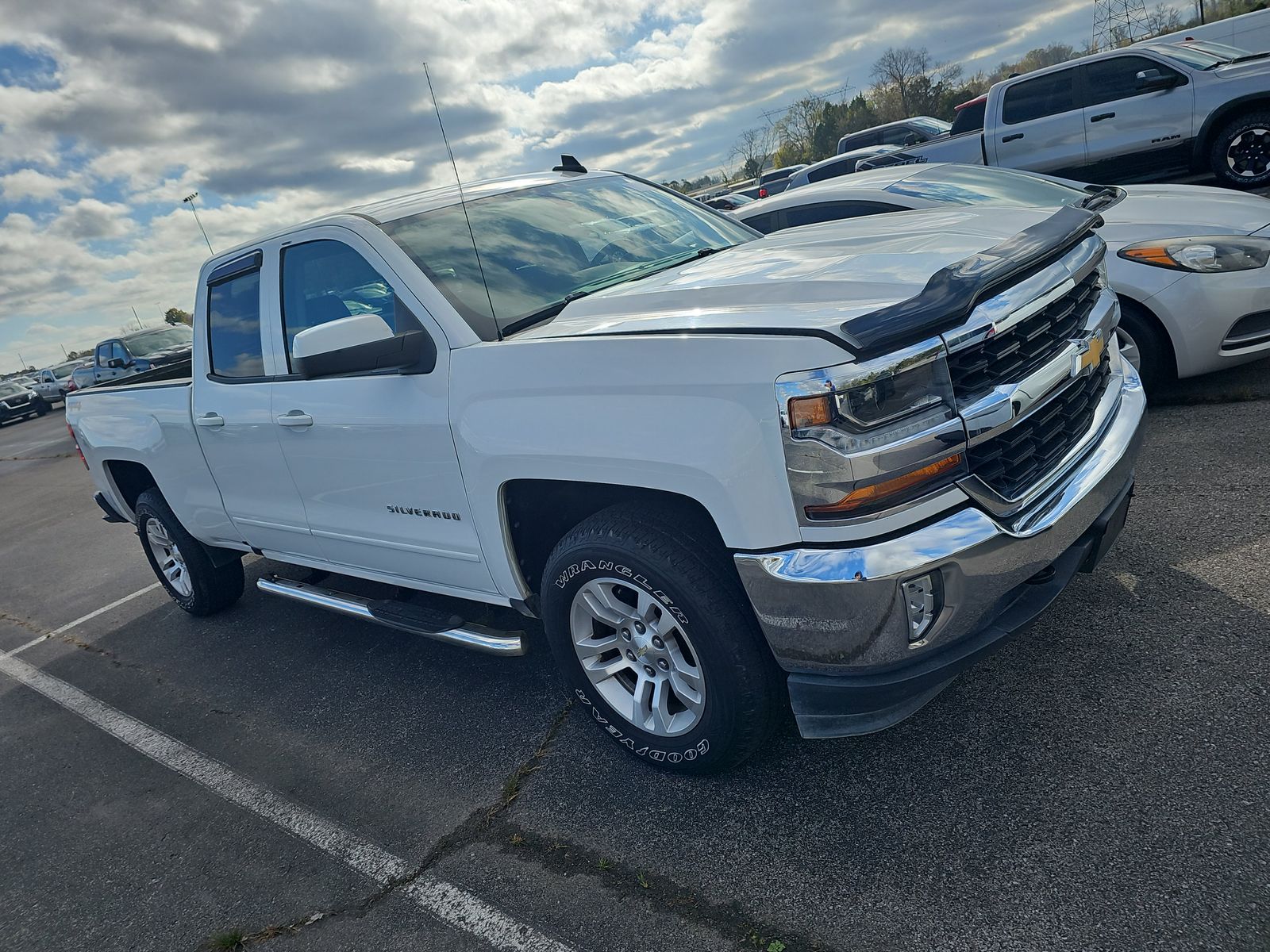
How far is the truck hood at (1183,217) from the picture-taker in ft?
15.3

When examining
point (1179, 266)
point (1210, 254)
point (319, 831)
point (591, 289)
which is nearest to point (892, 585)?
point (591, 289)

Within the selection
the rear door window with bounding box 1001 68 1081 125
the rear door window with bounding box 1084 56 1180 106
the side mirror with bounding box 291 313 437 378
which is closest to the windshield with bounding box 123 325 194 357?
the rear door window with bounding box 1001 68 1081 125

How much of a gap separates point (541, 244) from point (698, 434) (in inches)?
59.6

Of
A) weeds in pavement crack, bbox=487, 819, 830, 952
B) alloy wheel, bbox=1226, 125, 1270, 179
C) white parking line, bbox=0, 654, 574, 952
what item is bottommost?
weeds in pavement crack, bbox=487, 819, 830, 952

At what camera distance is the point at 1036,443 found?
8.43 feet

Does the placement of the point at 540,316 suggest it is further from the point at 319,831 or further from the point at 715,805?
the point at 319,831

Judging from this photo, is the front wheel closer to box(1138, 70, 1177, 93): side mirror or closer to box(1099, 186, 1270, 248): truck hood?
box(1099, 186, 1270, 248): truck hood

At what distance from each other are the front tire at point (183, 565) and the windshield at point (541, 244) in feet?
9.78

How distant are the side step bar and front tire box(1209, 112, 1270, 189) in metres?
9.74

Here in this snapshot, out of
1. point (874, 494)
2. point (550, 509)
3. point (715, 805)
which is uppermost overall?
point (874, 494)

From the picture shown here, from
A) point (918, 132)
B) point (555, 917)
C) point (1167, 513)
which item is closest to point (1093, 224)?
point (1167, 513)

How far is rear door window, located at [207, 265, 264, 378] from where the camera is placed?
4180 millimetres

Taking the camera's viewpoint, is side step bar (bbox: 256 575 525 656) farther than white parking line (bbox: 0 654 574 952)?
Yes

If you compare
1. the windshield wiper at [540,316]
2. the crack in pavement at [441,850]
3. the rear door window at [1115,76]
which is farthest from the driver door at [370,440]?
the rear door window at [1115,76]
